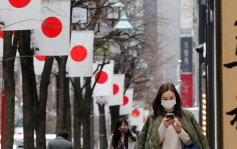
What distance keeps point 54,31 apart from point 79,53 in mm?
6122

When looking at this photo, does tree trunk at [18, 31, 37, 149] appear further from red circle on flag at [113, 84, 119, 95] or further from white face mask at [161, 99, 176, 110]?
red circle on flag at [113, 84, 119, 95]

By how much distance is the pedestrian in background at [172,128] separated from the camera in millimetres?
7867

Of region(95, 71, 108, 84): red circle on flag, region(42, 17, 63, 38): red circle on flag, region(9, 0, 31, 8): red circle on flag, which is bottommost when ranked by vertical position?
region(95, 71, 108, 84): red circle on flag

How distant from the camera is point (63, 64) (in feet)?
78.8

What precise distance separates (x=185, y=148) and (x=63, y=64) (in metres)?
16.3

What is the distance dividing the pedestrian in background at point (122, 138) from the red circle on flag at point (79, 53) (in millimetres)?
8890

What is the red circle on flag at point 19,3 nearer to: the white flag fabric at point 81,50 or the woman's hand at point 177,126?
the woman's hand at point 177,126

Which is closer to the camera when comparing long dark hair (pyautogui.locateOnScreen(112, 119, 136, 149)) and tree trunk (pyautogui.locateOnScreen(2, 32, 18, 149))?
long dark hair (pyautogui.locateOnScreen(112, 119, 136, 149))

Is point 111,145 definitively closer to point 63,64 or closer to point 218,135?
point 218,135

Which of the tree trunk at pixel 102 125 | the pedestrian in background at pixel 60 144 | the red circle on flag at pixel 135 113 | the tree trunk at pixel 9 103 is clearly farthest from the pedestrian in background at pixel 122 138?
the red circle on flag at pixel 135 113

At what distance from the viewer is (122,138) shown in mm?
13688

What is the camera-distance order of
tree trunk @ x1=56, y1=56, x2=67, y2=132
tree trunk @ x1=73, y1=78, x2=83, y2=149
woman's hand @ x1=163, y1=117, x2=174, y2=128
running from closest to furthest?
woman's hand @ x1=163, y1=117, x2=174, y2=128, tree trunk @ x1=56, y1=56, x2=67, y2=132, tree trunk @ x1=73, y1=78, x2=83, y2=149

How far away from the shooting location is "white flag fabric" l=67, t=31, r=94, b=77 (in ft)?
73.4

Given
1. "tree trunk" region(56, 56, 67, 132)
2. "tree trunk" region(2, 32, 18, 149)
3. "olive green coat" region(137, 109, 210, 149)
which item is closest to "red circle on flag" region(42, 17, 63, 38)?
"tree trunk" region(2, 32, 18, 149)
